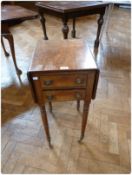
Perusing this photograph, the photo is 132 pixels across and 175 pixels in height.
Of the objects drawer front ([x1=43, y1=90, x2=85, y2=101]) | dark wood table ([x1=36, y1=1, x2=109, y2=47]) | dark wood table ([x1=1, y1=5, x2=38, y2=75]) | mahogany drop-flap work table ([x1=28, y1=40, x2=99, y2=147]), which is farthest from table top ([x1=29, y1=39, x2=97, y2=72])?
dark wood table ([x1=36, y1=1, x2=109, y2=47])

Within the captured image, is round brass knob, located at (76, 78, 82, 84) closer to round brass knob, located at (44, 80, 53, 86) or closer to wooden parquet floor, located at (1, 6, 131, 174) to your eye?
round brass knob, located at (44, 80, 53, 86)

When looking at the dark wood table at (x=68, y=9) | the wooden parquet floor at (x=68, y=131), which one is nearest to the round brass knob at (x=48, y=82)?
the wooden parquet floor at (x=68, y=131)

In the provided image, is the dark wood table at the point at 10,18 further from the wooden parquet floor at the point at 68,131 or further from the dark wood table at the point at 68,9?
the wooden parquet floor at the point at 68,131

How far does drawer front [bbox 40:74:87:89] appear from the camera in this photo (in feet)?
2.76

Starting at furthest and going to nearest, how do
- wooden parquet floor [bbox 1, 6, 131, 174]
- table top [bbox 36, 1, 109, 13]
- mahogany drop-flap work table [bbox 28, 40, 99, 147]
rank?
table top [bbox 36, 1, 109, 13] < wooden parquet floor [bbox 1, 6, 131, 174] < mahogany drop-flap work table [bbox 28, 40, 99, 147]

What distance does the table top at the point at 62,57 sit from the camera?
2.74ft

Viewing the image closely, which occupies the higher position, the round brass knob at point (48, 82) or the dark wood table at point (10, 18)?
the dark wood table at point (10, 18)

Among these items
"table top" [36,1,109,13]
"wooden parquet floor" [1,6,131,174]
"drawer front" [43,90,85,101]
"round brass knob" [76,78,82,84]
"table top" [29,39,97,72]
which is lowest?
"wooden parquet floor" [1,6,131,174]

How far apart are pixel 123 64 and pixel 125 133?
3.70 ft

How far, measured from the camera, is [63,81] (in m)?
0.86

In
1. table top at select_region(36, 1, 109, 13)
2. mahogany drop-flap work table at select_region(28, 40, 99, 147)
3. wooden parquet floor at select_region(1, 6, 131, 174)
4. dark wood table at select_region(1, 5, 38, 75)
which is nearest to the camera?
mahogany drop-flap work table at select_region(28, 40, 99, 147)

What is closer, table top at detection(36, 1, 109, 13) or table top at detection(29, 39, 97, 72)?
table top at detection(29, 39, 97, 72)

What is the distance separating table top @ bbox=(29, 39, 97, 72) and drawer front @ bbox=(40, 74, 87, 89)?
1.7 inches

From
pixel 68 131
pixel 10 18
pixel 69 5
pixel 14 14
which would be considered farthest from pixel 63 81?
pixel 69 5
